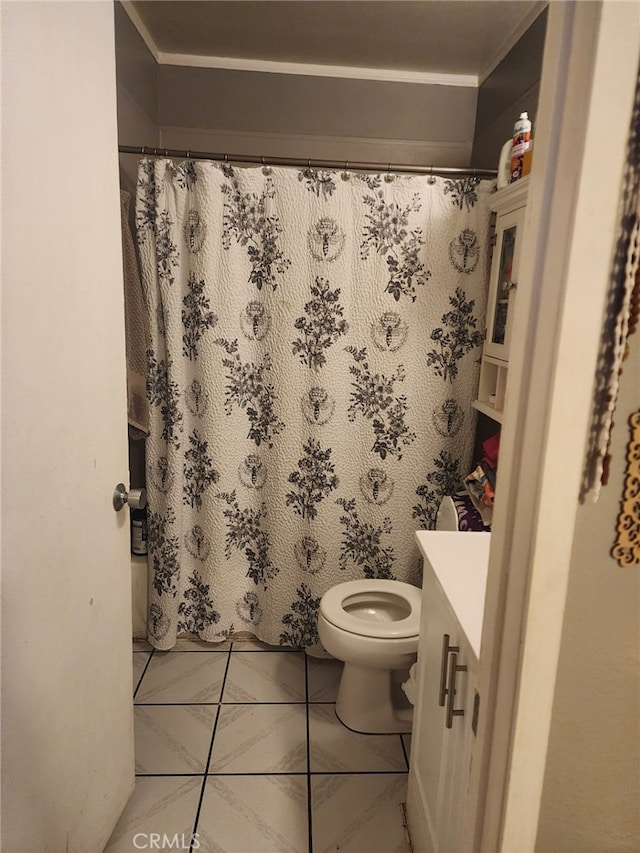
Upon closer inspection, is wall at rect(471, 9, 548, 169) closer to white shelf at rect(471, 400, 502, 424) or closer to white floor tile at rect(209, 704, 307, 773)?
white shelf at rect(471, 400, 502, 424)

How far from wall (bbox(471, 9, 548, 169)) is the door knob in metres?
1.73

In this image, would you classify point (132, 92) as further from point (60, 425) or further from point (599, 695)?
point (599, 695)

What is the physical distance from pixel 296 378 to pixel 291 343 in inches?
5.2

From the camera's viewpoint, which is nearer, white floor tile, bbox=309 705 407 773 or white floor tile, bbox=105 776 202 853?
white floor tile, bbox=105 776 202 853

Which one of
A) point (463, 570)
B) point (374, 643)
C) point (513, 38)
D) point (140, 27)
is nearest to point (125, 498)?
point (463, 570)

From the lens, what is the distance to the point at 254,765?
1609 mm

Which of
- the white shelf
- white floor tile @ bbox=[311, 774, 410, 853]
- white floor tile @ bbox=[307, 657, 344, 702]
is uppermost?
the white shelf

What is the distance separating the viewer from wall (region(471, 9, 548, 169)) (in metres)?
1.73

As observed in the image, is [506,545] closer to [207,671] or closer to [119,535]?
[119,535]

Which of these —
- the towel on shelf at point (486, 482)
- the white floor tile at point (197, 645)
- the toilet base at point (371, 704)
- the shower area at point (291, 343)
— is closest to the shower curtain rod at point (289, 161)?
the shower area at point (291, 343)

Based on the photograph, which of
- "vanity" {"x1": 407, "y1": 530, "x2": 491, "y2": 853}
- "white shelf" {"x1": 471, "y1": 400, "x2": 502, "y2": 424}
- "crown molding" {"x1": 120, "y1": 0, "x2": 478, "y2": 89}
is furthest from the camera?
"crown molding" {"x1": 120, "y1": 0, "x2": 478, "y2": 89}

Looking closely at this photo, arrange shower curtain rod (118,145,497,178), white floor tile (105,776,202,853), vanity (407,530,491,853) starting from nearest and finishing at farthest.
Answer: vanity (407,530,491,853) < white floor tile (105,776,202,853) < shower curtain rod (118,145,497,178)

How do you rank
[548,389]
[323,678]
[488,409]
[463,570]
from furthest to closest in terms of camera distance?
[323,678] < [488,409] < [463,570] < [548,389]

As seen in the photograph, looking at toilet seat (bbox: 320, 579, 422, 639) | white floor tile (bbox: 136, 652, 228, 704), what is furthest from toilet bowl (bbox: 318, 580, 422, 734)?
white floor tile (bbox: 136, 652, 228, 704)
